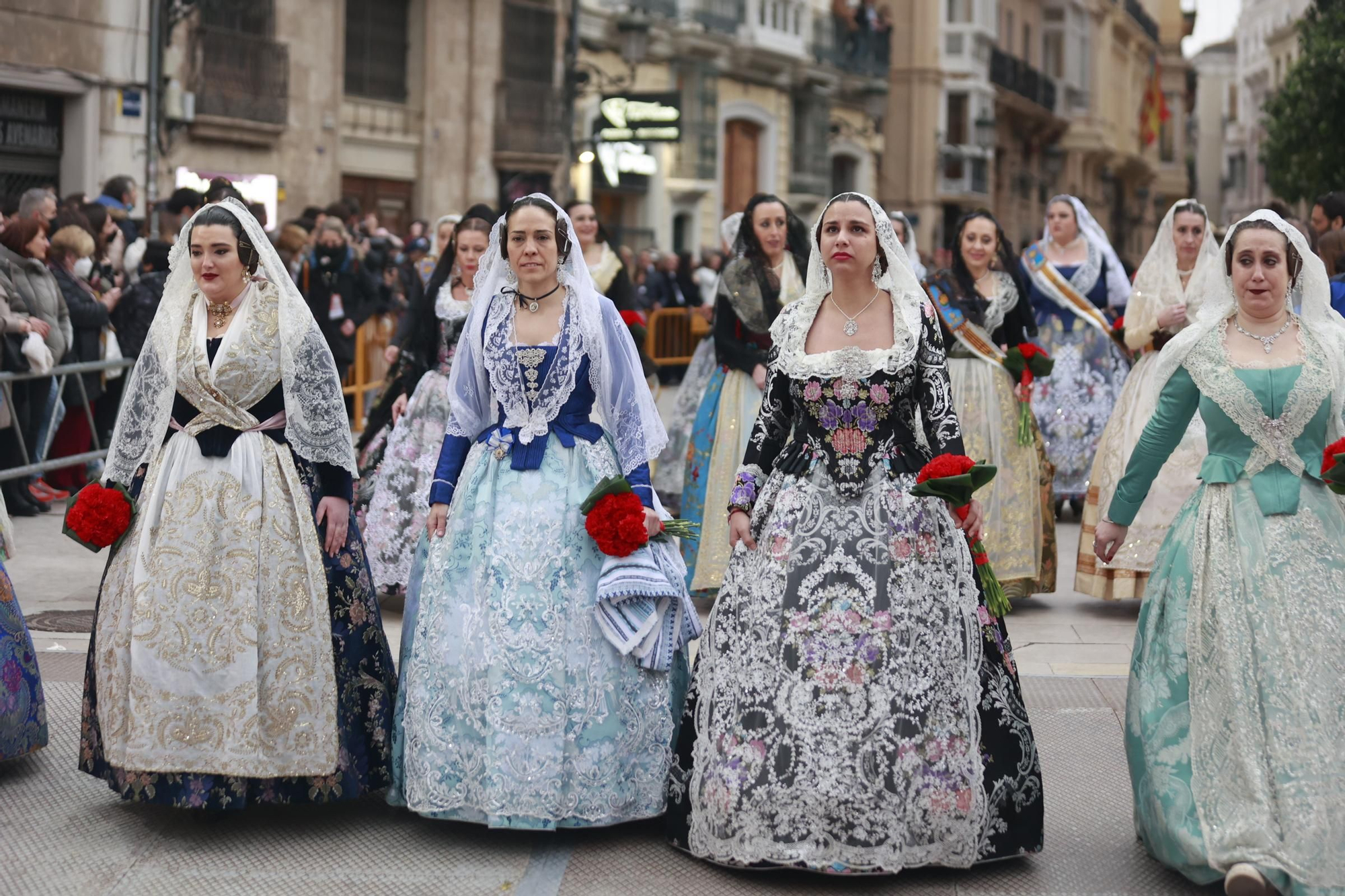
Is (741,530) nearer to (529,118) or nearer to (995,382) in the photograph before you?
(995,382)

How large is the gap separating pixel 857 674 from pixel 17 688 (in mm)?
2657

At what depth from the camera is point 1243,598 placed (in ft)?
15.4

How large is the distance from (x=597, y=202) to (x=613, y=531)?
72.0ft

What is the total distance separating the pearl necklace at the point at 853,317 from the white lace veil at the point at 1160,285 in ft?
13.6

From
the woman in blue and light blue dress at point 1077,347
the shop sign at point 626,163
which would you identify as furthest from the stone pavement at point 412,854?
the shop sign at point 626,163

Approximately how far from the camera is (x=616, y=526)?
16.6 ft

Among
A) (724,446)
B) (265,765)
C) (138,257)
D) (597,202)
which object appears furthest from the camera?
(597,202)

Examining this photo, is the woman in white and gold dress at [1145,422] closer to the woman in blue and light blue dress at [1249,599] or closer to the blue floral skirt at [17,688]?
the woman in blue and light blue dress at [1249,599]

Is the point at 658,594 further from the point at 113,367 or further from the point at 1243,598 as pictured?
the point at 113,367

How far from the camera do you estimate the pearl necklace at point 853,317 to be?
5184mm

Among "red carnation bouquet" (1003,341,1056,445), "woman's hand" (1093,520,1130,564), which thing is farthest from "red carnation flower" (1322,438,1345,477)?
"red carnation bouquet" (1003,341,1056,445)

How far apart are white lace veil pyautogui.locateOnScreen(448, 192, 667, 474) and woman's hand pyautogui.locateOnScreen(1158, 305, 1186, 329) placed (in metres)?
4.18

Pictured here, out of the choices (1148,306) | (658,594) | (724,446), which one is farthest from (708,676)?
(1148,306)

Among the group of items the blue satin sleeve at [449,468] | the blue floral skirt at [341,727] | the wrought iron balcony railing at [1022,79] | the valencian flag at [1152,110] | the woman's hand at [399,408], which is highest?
the valencian flag at [1152,110]
